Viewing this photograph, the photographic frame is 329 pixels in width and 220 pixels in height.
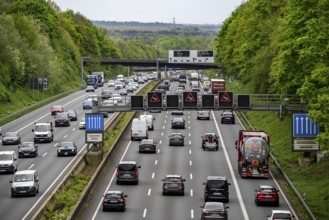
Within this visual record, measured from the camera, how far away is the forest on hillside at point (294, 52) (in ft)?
200

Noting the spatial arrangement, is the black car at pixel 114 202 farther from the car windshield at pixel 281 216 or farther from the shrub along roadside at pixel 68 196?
the car windshield at pixel 281 216

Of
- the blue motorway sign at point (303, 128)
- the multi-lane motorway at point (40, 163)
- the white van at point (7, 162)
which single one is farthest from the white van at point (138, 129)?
the blue motorway sign at point (303, 128)

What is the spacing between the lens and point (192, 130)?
109m

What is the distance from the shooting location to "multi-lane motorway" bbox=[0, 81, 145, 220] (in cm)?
5950

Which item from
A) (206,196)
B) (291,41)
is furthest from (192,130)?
(206,196)

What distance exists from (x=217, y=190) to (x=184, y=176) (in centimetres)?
1231

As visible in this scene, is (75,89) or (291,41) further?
(75,89)

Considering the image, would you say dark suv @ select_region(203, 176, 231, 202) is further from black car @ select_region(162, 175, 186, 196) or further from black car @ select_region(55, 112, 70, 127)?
black car @ select_region(55, 112, 70, 127)

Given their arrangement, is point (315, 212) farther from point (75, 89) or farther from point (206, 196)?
point (75, 89)

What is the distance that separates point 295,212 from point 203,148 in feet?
108

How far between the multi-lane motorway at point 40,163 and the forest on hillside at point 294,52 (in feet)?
62.5

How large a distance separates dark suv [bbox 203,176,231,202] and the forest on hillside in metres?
7.67

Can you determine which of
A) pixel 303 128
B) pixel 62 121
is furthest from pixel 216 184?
pixel 62 121

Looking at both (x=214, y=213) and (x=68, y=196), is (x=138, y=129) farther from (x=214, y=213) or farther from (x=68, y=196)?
(x=214, y=213)
